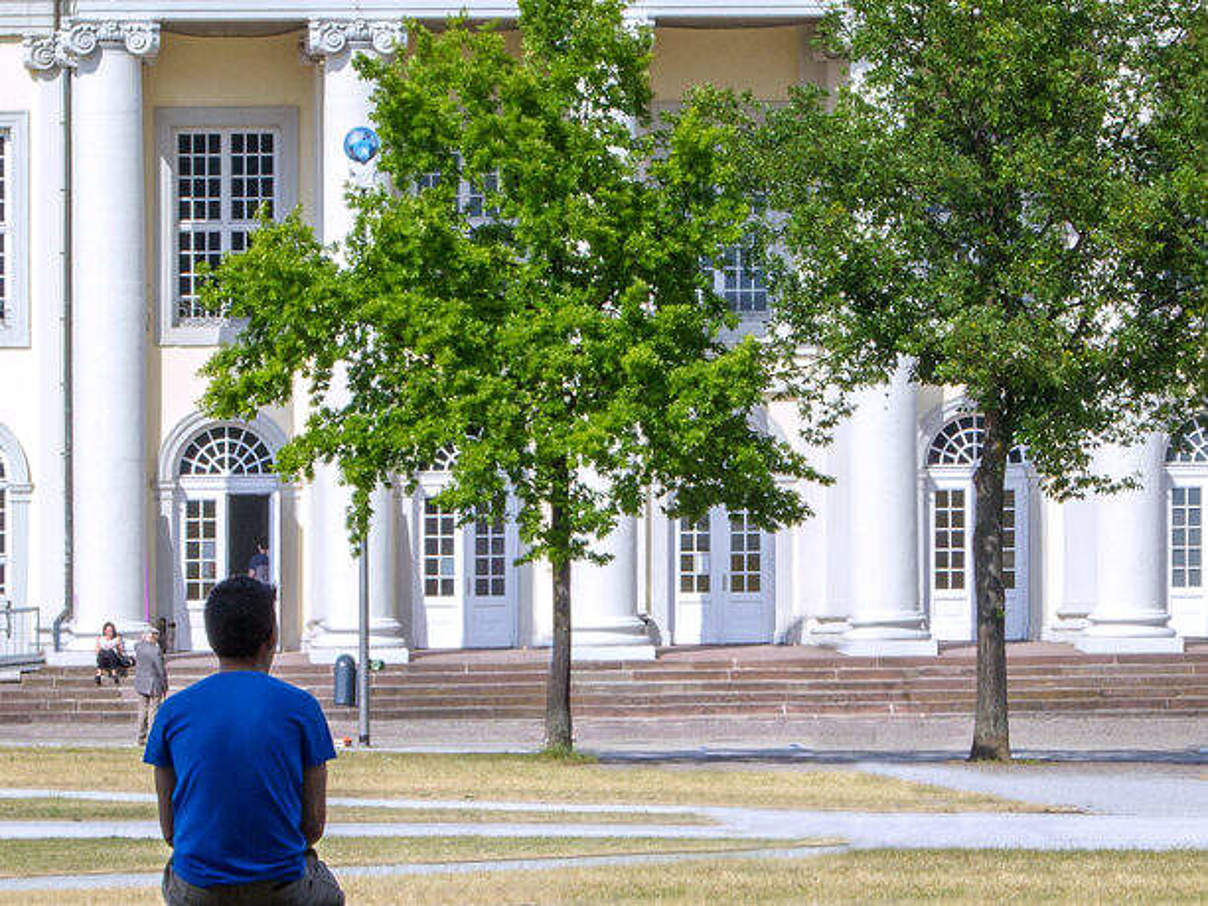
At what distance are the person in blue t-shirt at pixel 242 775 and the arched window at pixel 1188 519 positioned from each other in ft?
103

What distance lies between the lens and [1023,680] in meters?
33.8

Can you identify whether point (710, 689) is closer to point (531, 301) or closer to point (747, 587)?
point (747, 587)

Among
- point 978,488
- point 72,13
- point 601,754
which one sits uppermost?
point 72,13

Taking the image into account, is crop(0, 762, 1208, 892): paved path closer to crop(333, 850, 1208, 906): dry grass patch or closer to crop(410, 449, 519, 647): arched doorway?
crop(333, 850, 1208, 906): dry grass patch

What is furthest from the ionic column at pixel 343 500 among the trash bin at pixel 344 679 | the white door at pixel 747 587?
the white door at pixel 747 587

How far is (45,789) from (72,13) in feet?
54.2

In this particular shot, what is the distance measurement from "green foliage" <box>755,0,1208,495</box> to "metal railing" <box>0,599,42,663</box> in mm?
14576

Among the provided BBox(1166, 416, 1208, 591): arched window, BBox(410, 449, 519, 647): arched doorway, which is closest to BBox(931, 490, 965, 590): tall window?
BBox(1166, 416, 1208, 591): arched window

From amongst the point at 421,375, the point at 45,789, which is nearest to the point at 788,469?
the point at 421,375

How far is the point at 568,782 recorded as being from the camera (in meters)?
22.5

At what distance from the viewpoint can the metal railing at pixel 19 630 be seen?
35812 mm

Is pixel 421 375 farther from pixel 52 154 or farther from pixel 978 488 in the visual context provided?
pixel 52 154

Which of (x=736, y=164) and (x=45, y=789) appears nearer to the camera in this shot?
(x=45, y=789)

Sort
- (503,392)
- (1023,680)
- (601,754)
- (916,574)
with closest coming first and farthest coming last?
(503,392) → (601,754) → (1023,680) → (916,574)
